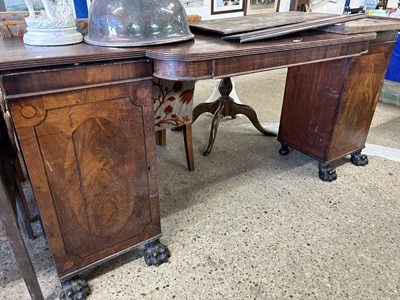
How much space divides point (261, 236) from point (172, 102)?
0.85 m

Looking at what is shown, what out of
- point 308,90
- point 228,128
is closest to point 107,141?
point 308,90

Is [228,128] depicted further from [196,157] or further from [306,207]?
[306,207]

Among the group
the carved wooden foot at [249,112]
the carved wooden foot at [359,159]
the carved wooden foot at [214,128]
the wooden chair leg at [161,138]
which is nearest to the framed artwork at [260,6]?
the carved wooden foot at [249,112]

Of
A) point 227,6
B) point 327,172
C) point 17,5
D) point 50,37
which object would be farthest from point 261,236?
point 227,6

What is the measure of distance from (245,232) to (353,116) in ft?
3.13

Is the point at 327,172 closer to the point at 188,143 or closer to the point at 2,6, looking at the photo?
the point at 188,143

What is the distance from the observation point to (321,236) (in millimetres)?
1505

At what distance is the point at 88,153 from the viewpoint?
41.1 inches

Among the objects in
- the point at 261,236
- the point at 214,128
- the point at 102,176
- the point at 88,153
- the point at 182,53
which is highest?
the point at 182,53

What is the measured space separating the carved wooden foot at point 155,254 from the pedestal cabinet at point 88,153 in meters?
0.07

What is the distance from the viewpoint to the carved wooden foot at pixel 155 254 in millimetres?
1332

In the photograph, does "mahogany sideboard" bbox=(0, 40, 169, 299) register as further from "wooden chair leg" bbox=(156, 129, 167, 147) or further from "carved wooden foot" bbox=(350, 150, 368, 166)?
"carved wooden foot" bbox=(350, 150, 368, 166)

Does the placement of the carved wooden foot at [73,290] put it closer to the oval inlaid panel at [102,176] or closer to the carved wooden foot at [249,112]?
the oval inlaid panel at [102,176]

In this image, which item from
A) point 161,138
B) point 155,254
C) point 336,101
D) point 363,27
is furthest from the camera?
point 161,138
